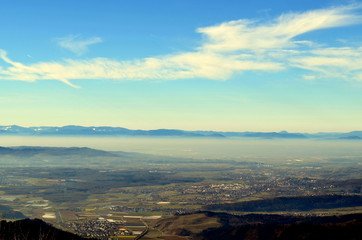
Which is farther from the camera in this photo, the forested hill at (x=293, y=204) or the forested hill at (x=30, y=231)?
the forested hill at (x=293, y=204)

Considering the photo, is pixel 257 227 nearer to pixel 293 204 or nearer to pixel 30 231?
pixel 30 231

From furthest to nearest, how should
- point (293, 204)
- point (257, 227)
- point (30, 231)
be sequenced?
point (293, 204), point (257, 227), point (30, 231)

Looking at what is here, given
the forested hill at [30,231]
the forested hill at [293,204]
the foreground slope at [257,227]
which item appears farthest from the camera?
the forested hill at [293,204]

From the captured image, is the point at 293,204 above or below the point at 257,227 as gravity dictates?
below

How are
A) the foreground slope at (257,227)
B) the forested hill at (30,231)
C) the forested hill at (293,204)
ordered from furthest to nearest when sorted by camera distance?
the forested hill at (293,204) → the forested hill at (30,231) → the foreground slope at (257,227)

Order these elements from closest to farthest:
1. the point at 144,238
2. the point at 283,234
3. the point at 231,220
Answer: the point at 283,234 < the point at 144,238 < the point at 231,220

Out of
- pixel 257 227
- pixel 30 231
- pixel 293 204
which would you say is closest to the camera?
pixel 30 231

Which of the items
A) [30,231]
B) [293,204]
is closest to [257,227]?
[30,231]

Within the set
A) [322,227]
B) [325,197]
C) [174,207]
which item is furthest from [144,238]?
[325,197]

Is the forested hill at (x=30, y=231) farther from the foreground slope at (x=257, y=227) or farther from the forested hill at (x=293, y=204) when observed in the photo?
the forested hill at (x=293, y=204)

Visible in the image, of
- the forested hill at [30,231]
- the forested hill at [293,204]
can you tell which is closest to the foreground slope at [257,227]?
the forested hill at [293,204]

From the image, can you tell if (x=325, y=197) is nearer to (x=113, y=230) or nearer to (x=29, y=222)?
(x=113, y=230)
